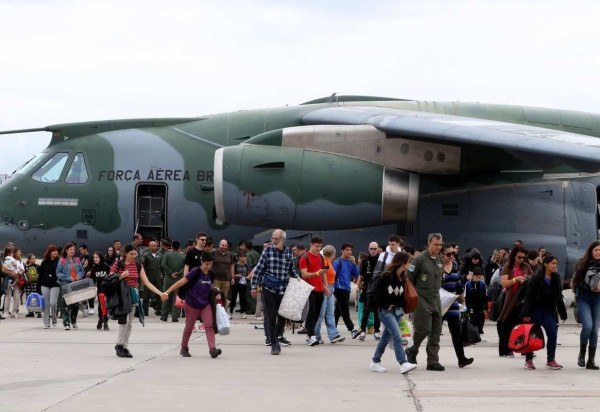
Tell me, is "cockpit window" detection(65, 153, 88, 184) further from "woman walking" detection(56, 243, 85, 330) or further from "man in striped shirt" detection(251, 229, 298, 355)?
"man in striped shirt" detection(251, 229, 298, 355)

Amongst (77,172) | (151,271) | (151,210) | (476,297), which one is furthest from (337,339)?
(77,172)

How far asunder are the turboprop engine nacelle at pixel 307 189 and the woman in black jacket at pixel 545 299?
349 inches

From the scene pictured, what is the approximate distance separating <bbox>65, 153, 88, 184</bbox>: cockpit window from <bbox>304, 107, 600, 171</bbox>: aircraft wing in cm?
478

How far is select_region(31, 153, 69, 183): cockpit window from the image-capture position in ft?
78.1

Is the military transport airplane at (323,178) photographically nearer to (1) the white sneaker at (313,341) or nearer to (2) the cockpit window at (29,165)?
(2) the cockpit window at (29,165)

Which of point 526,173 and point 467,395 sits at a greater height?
point 526,173

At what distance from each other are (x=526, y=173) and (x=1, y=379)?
13691 mm

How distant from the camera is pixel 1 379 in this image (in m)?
11.4

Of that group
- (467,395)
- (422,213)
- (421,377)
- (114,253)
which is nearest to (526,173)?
(422,213)

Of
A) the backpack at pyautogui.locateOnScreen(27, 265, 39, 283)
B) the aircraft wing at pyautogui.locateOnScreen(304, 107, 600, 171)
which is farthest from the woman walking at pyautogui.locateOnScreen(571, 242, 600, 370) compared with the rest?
the backpack at pyautogui.locateOnScreen(27, 265, 39, 283)

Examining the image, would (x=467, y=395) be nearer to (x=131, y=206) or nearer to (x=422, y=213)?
(x=422, y=213)

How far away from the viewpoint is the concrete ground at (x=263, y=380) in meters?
9.84

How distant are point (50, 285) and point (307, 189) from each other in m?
5.25

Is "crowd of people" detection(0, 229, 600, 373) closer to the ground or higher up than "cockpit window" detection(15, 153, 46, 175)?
closer to the ground
